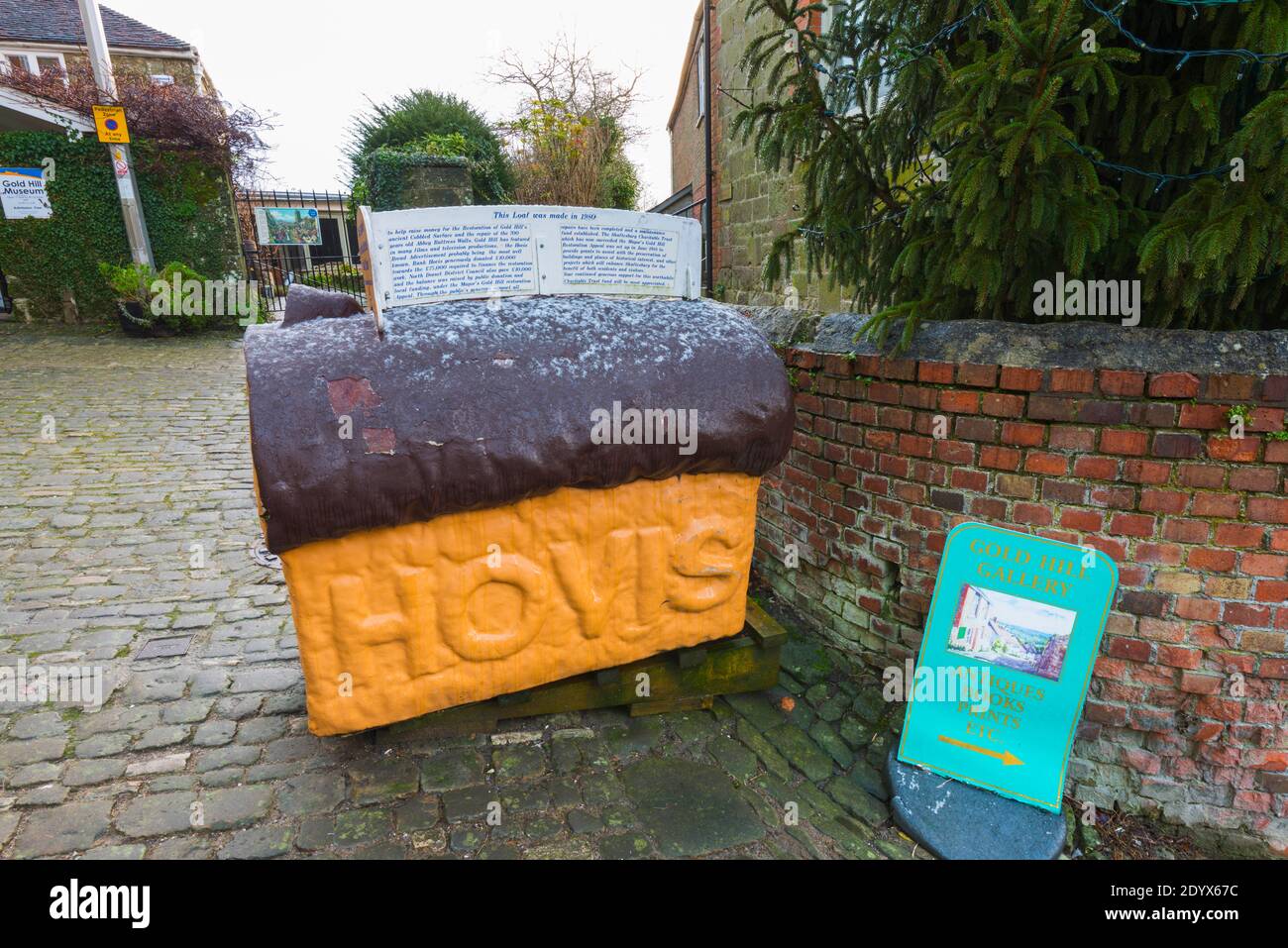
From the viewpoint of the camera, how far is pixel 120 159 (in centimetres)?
995

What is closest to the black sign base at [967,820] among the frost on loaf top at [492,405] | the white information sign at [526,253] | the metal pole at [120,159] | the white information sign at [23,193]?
the frost on loaf top at [492,405]

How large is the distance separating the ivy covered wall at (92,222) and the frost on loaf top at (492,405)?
10789 millimetres

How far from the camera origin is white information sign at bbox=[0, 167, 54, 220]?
9.98m

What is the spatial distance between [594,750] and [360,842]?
0.84m

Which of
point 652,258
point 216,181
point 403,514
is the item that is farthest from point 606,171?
point 403,514

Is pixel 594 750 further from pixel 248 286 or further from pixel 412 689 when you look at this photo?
pixel 248 286

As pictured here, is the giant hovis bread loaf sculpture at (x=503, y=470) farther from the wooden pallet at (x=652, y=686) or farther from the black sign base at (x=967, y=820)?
the black sign base at (x=967, y=820)

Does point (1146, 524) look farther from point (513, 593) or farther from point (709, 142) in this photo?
point (709, 142)

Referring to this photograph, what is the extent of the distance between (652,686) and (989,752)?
1.26 m

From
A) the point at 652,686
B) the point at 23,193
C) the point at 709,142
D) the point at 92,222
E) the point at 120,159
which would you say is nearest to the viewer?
the point at 652,686

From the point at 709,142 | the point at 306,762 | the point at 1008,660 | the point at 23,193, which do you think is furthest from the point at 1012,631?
the point at 23,193

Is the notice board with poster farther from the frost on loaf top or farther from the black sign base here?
the black sign base

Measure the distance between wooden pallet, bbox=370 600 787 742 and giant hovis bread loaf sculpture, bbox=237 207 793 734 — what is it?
110mm

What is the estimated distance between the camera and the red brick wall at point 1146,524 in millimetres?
2279
